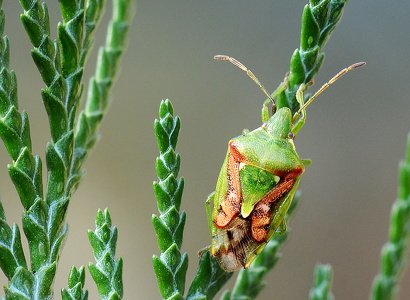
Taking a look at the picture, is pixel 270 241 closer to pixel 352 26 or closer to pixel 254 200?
pixel 254 200

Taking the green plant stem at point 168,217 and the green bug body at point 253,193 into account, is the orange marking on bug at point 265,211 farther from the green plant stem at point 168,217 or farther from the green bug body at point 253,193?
the green plant stem at point 168,217

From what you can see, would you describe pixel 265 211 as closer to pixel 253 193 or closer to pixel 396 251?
pixel 253 193

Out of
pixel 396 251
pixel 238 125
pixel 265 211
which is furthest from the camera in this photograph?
pixel 238 125

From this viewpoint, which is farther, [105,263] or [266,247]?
[266,247]

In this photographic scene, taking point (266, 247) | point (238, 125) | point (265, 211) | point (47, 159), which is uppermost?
point (238, 125)

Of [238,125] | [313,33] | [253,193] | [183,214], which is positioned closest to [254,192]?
[253,193]

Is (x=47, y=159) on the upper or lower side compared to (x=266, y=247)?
upper

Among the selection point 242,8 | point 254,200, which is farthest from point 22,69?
point 254,200
